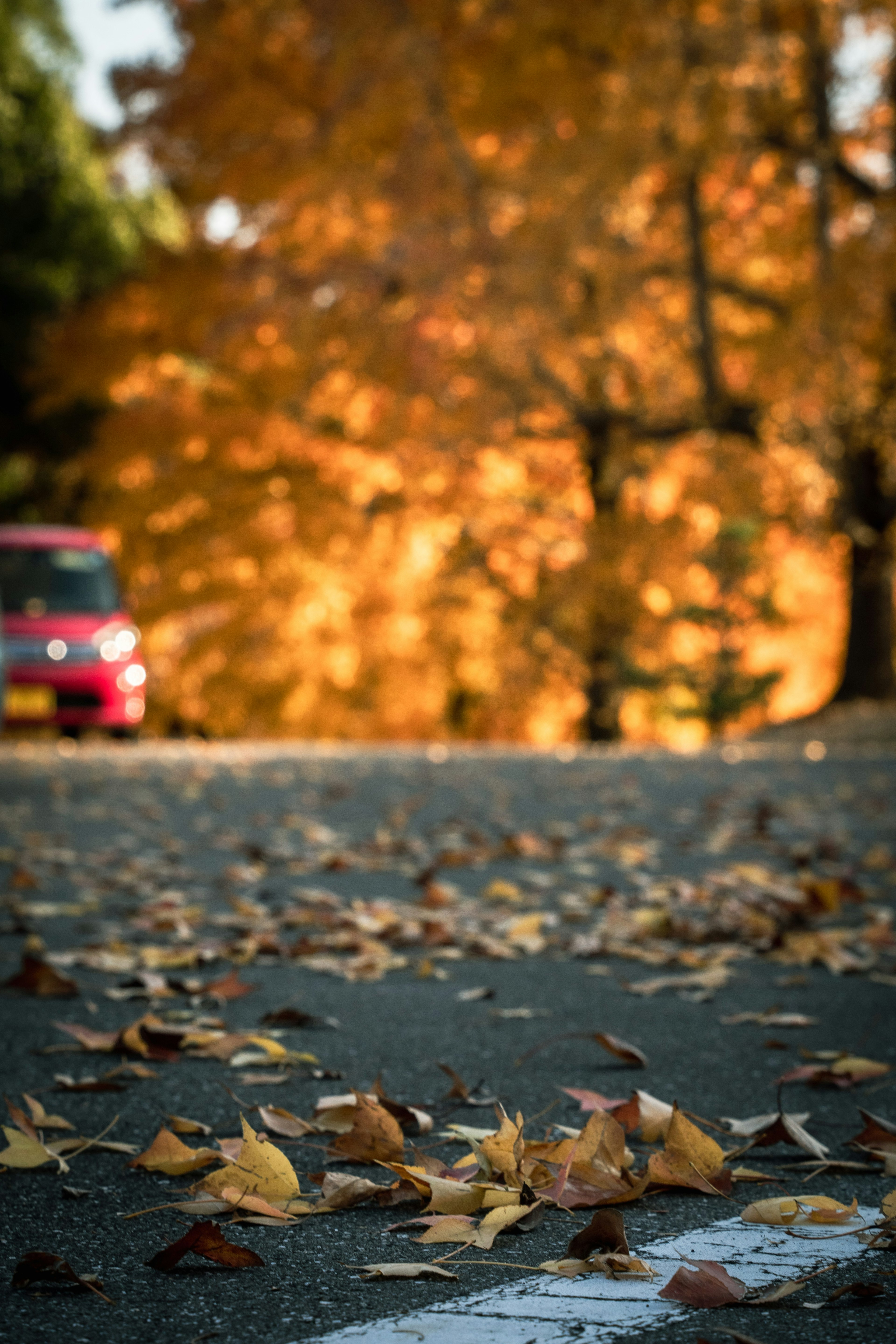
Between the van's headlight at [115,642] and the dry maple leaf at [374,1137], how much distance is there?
1280 cm

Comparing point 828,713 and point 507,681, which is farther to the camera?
point 507,681

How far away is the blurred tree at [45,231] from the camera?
69.6 feet

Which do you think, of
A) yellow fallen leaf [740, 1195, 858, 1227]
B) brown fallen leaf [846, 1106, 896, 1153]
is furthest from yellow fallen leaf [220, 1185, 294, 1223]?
brown fallen leaf [846, 1106, 896, 1153]

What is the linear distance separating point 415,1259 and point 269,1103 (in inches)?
35.2

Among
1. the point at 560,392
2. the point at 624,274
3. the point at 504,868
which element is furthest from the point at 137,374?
the point at 504,868

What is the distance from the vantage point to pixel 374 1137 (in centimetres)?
266

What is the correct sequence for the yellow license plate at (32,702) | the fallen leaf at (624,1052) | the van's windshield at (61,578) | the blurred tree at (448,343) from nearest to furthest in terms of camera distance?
the fallen leaf at (624,1052) < the yellow license plate at (32,702) < the blurred tree at (448,343) < the van's windshield at (61,578)

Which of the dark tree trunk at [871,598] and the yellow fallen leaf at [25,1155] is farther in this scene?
the dark tree trunk at [871,598]

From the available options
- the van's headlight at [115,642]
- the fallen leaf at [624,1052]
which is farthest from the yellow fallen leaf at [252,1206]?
the van's headlight at [115,642]

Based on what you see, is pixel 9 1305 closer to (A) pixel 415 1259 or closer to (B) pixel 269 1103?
(A) pixel 415 1259

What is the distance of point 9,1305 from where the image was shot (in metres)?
2.01

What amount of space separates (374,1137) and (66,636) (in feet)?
42.2

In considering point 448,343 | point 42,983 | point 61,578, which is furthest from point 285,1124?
point 448,343

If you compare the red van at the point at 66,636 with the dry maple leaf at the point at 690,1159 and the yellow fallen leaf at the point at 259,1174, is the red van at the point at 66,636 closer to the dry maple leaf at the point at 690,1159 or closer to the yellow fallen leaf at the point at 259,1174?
the yellow fallen leaf at the point at 259,1174
